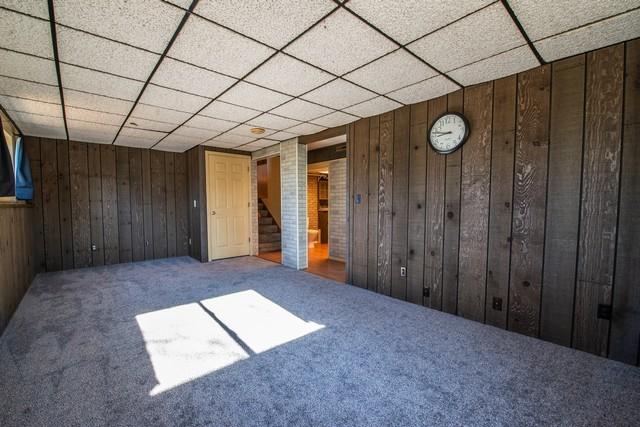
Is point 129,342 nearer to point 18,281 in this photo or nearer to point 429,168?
point 18,281

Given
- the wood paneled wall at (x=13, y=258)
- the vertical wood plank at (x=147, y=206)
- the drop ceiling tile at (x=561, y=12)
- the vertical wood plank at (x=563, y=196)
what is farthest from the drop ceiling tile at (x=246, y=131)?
the vertical wood plank at (x=563, y=196)

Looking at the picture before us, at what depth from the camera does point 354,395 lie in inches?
67.9

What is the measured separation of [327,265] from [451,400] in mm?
3654

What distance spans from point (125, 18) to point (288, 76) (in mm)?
1206

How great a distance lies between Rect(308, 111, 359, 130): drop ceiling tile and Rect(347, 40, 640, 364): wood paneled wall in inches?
22.3

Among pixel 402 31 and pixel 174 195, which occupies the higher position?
pixel 402 31

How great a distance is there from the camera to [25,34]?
1.83m

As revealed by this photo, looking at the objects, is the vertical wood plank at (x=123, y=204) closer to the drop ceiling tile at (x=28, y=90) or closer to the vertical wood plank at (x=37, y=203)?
the vertical wood plank at (x=37, y=203)

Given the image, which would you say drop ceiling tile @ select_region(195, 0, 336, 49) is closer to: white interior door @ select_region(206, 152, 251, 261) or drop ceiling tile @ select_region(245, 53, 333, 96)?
drop ceiling tile @ select_region(245, 53, 333, 96)

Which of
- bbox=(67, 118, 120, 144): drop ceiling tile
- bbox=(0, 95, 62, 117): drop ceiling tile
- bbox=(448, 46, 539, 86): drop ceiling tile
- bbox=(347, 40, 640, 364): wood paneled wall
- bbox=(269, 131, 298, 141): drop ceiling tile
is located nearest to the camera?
bbox=(347, 40, 640, 364): wood paneled wall

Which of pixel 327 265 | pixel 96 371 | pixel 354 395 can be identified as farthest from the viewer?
pixel 327 265

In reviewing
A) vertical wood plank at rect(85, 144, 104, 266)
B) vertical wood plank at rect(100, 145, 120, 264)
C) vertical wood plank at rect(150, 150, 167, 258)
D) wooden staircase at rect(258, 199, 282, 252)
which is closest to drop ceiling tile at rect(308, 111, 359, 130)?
wooden staircase at rect(258, 199, 282, 252)

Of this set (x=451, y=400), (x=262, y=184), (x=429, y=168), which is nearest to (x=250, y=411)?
(x=451, y=400)

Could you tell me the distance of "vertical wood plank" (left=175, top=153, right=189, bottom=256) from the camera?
6.23m
